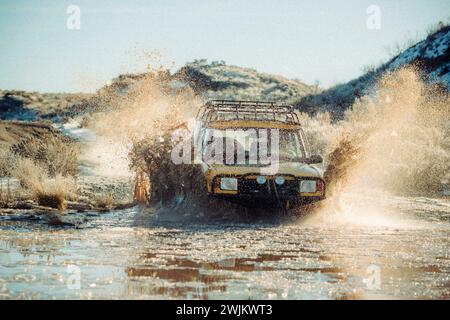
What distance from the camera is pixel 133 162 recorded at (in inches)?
591

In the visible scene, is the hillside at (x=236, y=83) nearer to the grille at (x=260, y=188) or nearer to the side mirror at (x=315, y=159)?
the side mirror at (x=315, y=159)

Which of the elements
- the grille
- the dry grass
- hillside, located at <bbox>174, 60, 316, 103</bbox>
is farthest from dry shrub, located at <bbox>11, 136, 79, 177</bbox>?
hillside, located at <bbox>174, 60, 316, 103</bbox>

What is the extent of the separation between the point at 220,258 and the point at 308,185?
14.3ft

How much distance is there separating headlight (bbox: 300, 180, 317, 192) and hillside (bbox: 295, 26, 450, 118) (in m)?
29.5

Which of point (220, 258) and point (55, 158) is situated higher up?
point (55, 158)

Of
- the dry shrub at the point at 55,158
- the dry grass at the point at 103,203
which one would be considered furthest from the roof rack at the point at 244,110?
the dry shrub at the point at 55,158

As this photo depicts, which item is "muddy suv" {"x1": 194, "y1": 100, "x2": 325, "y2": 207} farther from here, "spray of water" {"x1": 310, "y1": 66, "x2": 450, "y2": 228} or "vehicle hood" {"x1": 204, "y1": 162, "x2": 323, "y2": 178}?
"spray of water" {"x1": 310, "y1": 66, "x2": 450, "y2": 228}

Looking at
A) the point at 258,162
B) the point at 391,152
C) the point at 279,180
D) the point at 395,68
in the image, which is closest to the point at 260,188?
the point at 279,180

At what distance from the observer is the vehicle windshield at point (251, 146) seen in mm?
12281

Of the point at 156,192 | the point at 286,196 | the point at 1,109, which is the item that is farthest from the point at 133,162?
the point at 1,109

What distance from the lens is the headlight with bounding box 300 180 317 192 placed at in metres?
11.5

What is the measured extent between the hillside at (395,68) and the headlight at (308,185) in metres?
29.5

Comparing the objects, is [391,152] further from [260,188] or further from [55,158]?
[260,188]

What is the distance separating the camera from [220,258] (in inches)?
293
